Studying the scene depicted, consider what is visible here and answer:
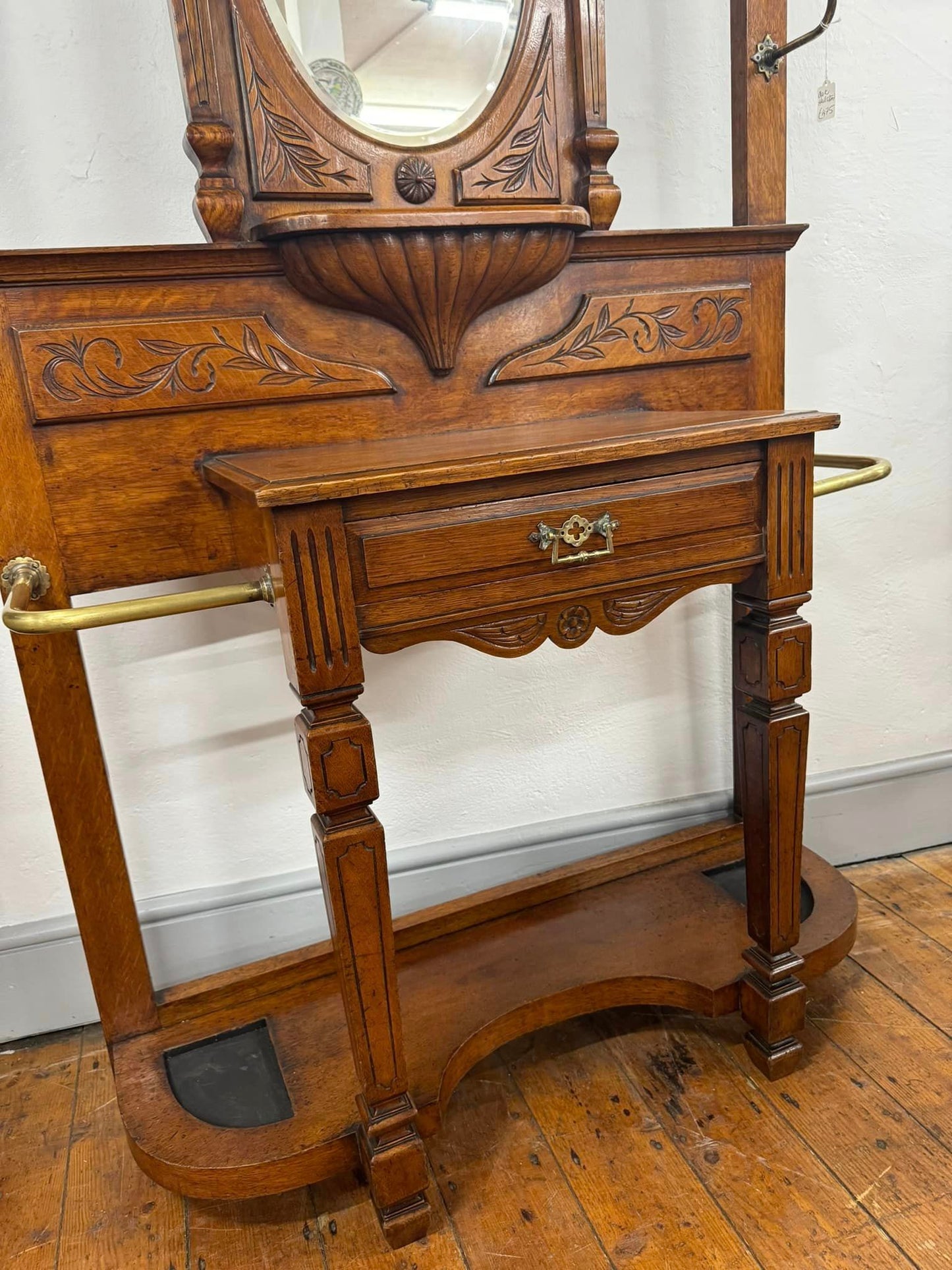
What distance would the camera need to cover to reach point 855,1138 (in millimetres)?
1416

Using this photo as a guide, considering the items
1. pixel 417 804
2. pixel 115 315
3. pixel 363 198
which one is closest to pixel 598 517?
pixel 363 198

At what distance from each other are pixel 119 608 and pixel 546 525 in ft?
1.73

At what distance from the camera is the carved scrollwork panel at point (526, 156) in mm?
1401

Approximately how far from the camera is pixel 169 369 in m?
1.32

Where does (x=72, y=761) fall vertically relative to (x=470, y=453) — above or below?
below

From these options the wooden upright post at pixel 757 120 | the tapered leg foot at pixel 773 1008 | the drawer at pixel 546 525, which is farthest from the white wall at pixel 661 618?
the drawer at pixel 546 525

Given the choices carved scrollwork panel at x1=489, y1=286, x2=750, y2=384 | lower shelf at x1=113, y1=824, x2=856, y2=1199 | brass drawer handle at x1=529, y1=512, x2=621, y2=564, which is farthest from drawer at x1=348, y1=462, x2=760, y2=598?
lower shelf at x1=113, y1=824, x2=856, y2=1199

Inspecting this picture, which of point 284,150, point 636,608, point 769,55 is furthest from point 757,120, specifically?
point 636,608

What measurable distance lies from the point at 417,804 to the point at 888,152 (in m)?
1.59

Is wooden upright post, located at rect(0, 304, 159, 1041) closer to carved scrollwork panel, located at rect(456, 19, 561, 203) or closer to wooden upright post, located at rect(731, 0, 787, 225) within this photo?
carved scrollwork panel, located at rect(456, 19, 561, 203)

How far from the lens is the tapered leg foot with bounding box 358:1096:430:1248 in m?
1.27

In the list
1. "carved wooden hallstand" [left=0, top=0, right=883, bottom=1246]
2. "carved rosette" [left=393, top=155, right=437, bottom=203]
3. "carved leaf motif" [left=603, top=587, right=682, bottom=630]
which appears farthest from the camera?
"carved rosette" [left=393, top=155, right=437, bottom=203]

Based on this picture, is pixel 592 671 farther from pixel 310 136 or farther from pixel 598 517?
pixel 310 136

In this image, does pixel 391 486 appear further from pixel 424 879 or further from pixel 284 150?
pixel 424 879
